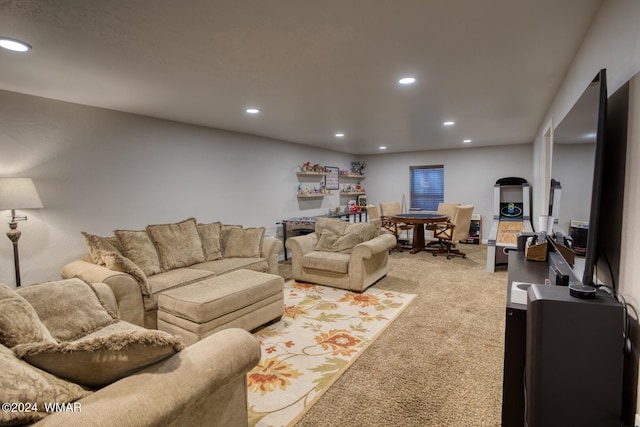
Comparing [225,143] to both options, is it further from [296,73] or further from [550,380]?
[550,380]

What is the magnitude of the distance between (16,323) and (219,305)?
146 cm

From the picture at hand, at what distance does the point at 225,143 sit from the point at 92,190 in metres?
2.02

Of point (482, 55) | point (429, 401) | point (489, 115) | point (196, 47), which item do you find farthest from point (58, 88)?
point (489, 115)

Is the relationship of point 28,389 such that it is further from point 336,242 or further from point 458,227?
point 458,227

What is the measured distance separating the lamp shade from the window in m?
7.61

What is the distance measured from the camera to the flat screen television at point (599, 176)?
1.33 m

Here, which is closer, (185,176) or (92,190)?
(92,190)

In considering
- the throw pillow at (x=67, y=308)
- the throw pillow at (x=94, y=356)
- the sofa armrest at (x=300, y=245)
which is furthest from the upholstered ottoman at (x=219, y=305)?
the throw pillow at (x=94, y=356)

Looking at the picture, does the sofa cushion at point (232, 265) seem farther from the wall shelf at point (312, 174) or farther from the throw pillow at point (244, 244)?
the wall shelf at point (312, 174)

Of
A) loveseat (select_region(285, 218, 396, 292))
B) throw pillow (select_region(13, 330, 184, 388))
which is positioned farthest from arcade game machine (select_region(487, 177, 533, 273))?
throw pillow (select_region(13, 330, 184, 388))

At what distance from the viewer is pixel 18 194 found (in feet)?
9.11

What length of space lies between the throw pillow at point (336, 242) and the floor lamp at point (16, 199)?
10.5ft

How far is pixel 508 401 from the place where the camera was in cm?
166

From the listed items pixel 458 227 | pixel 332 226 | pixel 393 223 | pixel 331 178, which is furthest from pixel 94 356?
pixel 331 178
